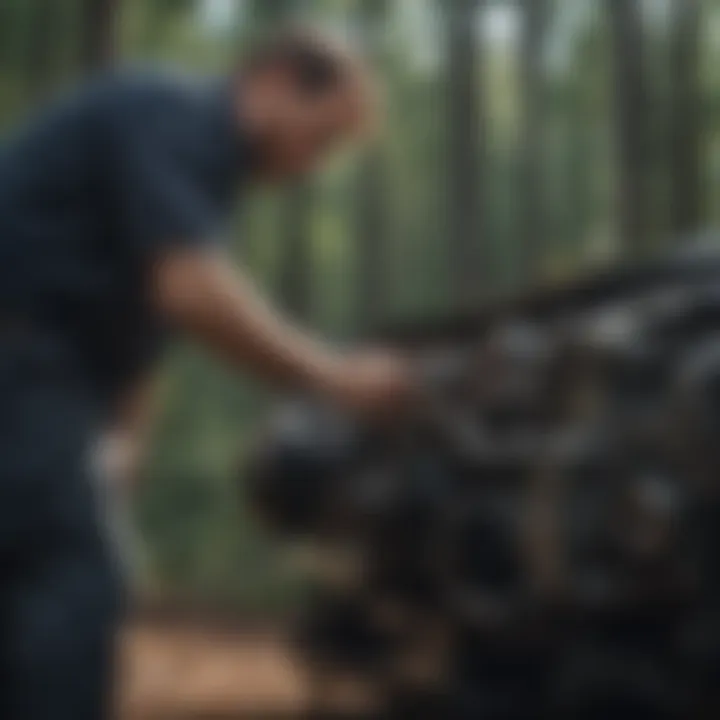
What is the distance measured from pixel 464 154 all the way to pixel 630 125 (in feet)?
0.46

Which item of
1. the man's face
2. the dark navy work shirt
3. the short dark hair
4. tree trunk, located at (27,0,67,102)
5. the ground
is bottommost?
the ground

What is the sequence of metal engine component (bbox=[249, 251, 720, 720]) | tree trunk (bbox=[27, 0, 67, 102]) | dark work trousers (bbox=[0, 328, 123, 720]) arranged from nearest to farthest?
1. dark work trousers (bbox=[0, 328, 123, 720])
2. metal engine component (bbox=[249, 251, 720, 720])
3. tree trunk (bbox=[27, 0, 67, 102])

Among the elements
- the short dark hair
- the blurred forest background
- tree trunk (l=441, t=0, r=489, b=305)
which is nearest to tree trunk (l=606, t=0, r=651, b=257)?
the blurred forest background

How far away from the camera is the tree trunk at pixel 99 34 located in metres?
1.33

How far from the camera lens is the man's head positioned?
1.21 metres

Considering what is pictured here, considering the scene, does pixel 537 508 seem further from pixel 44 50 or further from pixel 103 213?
pixel 44 50

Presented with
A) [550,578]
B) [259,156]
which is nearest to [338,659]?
[550,578]

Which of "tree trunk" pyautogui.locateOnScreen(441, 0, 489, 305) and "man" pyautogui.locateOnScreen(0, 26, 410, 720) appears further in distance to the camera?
"tree trunk" pyautogui.locateOnScreen(441, 0, 489, 305)

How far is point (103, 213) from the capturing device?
1159 millimetres

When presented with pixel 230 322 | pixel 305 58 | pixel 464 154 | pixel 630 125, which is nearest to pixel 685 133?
pixel 630 125

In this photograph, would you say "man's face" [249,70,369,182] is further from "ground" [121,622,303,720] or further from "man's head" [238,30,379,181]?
"ground" [121,622,303,720]

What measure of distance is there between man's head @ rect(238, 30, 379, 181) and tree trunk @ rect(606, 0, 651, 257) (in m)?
0.21

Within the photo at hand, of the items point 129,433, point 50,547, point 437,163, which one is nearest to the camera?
point 50,547

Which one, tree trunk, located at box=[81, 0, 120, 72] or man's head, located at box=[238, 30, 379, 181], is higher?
tree trunk, located at box=[81, 0, 120, 72]
